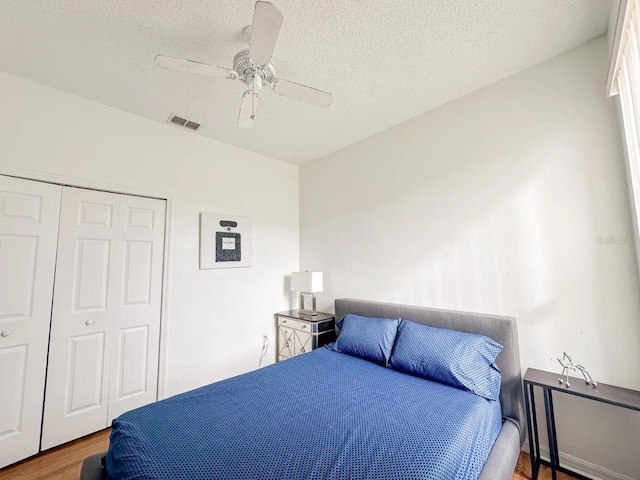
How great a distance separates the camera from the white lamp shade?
315 centimetres

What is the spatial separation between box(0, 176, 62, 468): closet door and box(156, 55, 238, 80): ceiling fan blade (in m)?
1.55

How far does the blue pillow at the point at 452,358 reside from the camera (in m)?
1.74

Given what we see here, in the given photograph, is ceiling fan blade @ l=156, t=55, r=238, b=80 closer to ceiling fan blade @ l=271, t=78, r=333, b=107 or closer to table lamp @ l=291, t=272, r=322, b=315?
ceiling fan blade @ l=271, t=78, r=333, b=107

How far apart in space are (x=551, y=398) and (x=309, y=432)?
148 centimetres

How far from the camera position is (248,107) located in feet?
5.64

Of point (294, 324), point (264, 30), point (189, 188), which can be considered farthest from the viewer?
point (294, 324)

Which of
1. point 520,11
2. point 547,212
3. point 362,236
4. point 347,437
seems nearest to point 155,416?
point 347,437

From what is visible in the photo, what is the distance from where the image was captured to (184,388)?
2689mm

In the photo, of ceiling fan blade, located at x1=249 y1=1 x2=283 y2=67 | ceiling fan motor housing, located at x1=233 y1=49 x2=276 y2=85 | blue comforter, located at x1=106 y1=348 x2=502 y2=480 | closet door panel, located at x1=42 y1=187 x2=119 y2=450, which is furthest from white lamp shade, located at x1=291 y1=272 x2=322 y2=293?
ceiling fan blade, located at x1=249 y1=1 x2=283 y2=67

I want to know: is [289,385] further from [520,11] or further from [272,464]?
[520,11]

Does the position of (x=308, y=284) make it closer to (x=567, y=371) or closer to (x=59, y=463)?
(x=567, y=371)

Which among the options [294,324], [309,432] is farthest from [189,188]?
[309,432]

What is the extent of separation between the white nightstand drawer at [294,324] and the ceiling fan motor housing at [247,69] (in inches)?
92.7

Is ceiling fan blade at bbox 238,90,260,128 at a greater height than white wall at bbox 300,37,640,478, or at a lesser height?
greater
